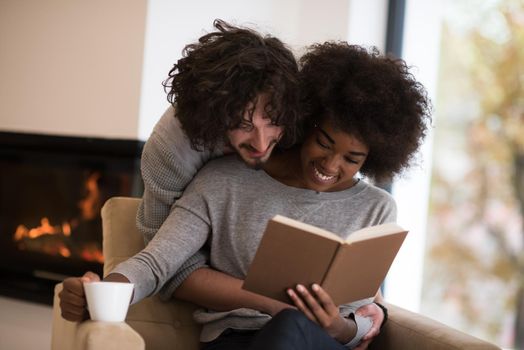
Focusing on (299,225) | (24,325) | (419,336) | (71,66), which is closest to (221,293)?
(299,225)

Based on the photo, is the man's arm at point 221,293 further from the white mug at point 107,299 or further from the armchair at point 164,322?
the white mug at point 107,299

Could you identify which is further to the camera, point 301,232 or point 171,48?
point 171,48

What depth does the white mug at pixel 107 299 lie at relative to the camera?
1.62 m

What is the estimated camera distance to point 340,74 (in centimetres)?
204

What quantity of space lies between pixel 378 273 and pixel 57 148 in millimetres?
2385

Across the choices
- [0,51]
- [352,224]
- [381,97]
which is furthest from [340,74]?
[0,51]

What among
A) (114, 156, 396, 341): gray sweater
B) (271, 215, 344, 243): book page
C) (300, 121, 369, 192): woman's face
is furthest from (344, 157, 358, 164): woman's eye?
(271, 215, 344, 243): book page

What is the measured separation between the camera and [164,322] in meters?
2.12

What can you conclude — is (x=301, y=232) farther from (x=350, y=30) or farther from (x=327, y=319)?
(x=350, y=30)

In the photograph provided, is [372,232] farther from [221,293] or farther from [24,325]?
[24,325]

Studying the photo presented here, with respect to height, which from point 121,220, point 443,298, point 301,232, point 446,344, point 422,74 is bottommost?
point 443,298

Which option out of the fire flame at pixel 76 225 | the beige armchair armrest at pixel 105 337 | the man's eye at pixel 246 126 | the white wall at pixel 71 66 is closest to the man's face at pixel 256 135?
the man's eye at pixel 246 126

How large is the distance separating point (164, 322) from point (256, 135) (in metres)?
0.57

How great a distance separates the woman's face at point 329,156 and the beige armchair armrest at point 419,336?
40 centimetres
